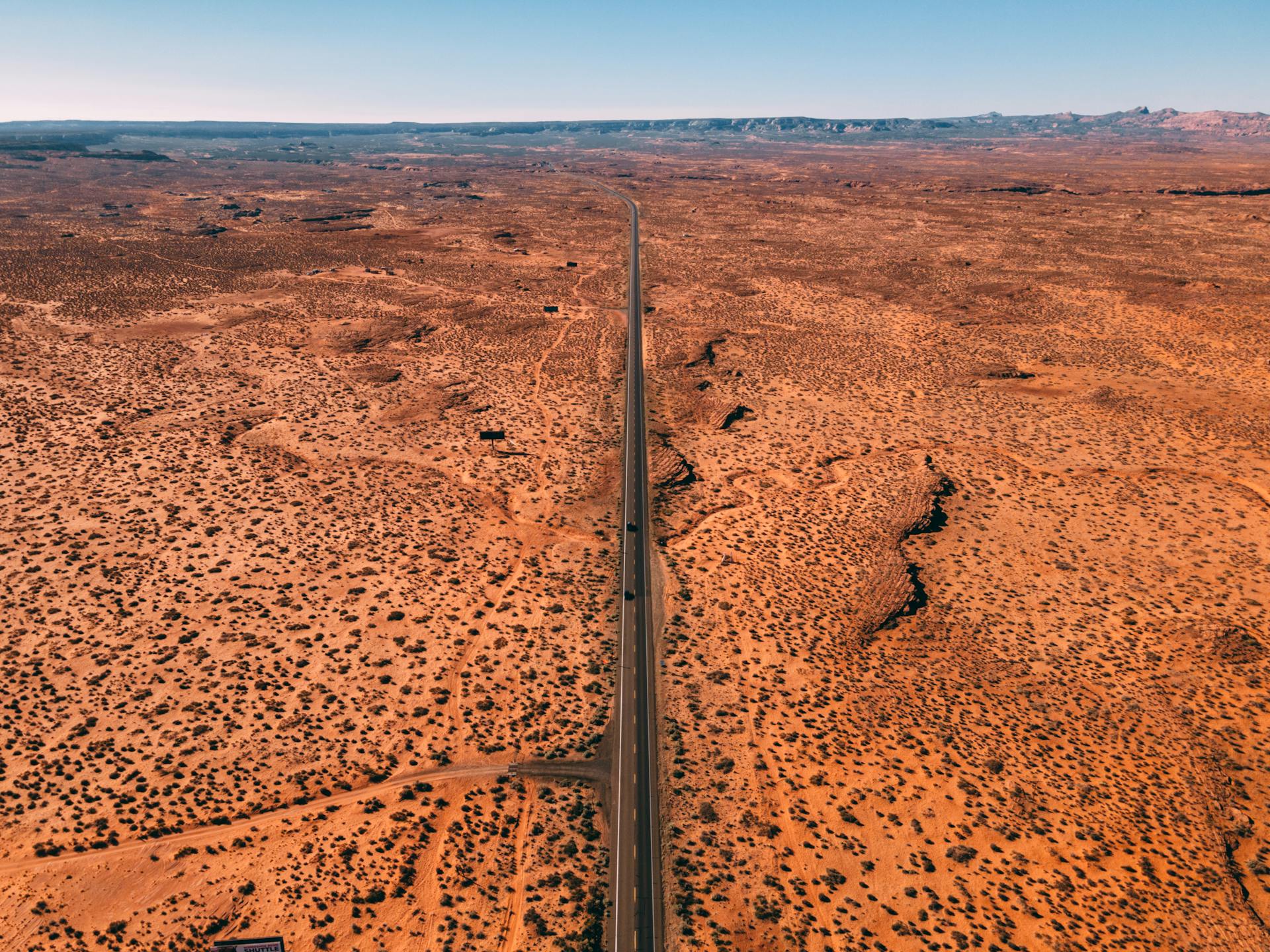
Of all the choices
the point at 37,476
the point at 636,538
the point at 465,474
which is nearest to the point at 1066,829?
the point at 636,538

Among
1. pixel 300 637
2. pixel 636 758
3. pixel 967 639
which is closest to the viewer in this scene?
pixel 636 758

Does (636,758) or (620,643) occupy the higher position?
(620,643)

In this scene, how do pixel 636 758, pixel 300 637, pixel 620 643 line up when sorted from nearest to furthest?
pixel 636 758 → pixel 300 637 → pixel 620 643

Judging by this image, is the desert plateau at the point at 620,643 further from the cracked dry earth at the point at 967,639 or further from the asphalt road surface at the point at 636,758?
the asphalt road surface at the point at 636,758

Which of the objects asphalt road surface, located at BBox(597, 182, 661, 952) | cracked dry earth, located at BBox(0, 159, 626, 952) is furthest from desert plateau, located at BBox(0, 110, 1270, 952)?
asphalt road surface, located at BBox(597, 182, 661, 952)

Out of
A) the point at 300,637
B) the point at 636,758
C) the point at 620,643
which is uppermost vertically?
the point at 300,637

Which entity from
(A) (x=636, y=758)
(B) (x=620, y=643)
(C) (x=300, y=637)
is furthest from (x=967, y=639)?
(C) (x=300, y=637)

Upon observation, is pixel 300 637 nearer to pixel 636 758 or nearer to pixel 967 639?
pixel 636 758
